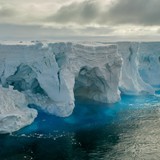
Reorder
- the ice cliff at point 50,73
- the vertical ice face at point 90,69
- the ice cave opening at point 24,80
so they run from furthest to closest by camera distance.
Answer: the vertical ice face at point 90,69, the ice cave opening at point 24,80, the ice cliff at point 50,73

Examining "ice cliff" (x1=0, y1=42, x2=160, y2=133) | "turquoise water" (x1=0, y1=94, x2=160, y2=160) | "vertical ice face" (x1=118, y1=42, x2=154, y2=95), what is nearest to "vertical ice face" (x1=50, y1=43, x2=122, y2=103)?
"ice cliff" (x1=0, y1=42, x2=160, y2=133)

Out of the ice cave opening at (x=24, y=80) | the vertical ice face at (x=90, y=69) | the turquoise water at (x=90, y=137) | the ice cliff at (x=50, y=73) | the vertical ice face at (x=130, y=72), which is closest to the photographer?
the turquoise water at (x=90, y=137)

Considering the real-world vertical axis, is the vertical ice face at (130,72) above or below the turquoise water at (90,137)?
above

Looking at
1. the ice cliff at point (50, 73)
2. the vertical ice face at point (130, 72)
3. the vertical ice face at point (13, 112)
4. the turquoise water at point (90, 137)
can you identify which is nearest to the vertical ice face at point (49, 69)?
the ice cliff at point (50, 73)

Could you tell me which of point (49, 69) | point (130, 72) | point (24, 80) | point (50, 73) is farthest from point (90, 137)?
point (130, 72)

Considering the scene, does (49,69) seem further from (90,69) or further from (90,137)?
(90,137)

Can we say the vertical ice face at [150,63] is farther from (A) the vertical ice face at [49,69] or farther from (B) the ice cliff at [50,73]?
(A) the vertical ice face at [49,69]
